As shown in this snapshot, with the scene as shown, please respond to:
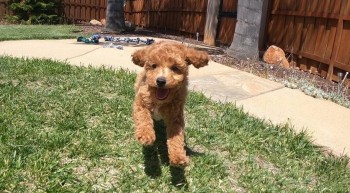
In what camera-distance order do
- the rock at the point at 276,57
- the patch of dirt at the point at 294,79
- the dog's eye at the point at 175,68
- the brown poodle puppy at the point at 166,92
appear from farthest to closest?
the rock at the point at 276,57
the patch of dirt at the point at 294,79
the dog's eye at the point at 175,68
the brown poodle puppy at the point at 166,92

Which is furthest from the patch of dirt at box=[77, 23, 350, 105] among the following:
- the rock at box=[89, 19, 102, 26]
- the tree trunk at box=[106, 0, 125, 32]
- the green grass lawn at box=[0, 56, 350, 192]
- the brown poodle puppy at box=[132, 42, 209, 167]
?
the rock at box=[89, 19, 102, 26]

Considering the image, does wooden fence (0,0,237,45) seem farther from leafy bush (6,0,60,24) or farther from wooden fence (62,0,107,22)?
leafy bush (6,0,60,24)

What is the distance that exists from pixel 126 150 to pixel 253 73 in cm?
473

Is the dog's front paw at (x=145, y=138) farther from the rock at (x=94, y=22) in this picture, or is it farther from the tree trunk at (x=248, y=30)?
the rock at (x=94, y=22)

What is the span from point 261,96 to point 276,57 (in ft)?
12.1

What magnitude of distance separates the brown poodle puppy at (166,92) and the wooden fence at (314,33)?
5.58 meters

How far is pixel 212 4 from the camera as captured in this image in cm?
1301

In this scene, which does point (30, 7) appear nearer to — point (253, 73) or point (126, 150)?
point (253, 73)

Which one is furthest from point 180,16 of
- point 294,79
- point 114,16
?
point 294,79

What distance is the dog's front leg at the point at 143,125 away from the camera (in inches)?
130

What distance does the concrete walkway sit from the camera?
212 inches

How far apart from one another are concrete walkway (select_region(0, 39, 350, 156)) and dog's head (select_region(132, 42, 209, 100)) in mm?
2214

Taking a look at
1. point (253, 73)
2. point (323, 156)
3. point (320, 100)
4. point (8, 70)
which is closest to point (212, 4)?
point (253, 73)

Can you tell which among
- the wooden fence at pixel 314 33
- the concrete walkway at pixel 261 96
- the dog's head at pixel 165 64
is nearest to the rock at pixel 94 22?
the wooden fence at pixel 314 33
